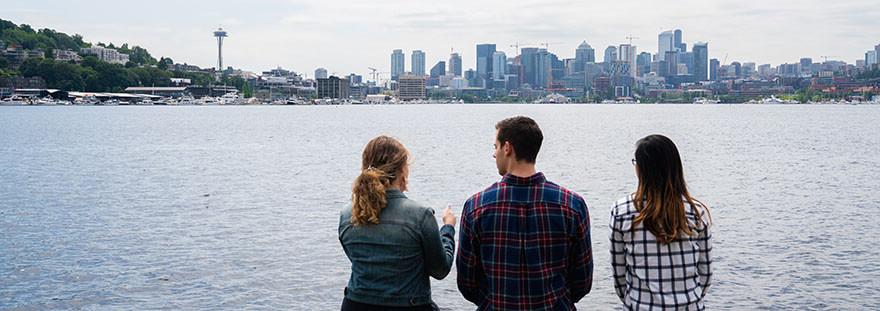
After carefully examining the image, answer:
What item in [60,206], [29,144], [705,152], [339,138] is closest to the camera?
[60,206]

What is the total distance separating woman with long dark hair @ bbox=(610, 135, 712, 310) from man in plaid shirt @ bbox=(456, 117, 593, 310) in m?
0.31

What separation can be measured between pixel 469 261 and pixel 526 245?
459 millimetres

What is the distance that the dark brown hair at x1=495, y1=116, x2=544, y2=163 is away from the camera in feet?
20.9

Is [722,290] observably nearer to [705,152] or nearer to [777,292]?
[777,292]

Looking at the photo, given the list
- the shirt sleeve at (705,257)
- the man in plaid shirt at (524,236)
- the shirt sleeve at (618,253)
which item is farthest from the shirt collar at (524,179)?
the shirt sleeve at (705,257)

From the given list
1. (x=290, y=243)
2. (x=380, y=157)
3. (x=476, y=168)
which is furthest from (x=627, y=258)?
(x=476, y=168)

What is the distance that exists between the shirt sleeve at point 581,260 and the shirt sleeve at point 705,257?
740mm

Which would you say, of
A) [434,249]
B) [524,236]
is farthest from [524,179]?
[434,249]

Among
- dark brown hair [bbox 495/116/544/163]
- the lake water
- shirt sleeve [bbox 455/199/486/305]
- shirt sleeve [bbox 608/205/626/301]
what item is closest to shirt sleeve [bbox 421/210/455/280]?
shirt sleeve [bbox 455/199/486/305]

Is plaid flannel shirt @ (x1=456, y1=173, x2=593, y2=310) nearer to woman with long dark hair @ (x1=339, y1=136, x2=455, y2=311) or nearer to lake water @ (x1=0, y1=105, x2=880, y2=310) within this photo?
woman with long dark hair @ (x1=339, y1=136, x2=455, y2=311)

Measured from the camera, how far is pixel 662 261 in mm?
6324

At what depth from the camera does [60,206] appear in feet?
98.7

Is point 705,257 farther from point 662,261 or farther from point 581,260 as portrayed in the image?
point 581,260

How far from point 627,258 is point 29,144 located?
71768 mm
